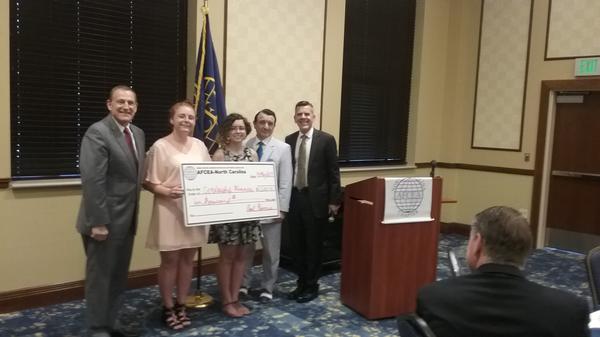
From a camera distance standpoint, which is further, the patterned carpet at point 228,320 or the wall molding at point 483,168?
the wall molding at point 483,168

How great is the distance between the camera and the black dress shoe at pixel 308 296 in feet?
12.9

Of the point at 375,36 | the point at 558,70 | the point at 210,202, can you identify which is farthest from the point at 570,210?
the point at 210,202

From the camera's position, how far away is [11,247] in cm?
355

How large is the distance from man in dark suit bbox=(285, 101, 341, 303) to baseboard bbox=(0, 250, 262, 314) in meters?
1.23

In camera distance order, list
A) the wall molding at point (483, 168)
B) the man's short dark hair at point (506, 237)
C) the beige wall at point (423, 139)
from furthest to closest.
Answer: the wall molding at point (483, 168) < the beige wall at point (423, 139) < the man's short dark hair at point (506, 237)

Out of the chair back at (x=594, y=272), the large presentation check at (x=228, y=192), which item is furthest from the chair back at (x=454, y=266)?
the large presentation check at (x=228, y=192)

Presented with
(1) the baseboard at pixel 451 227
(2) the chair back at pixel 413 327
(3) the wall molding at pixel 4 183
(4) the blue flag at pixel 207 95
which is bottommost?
(1) the baseboard at pixel 451 227

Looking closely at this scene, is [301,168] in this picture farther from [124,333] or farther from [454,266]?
[454,266]

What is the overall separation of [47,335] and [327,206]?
2039mm

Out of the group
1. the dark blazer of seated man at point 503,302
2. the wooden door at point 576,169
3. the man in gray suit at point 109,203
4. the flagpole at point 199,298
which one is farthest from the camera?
the wooden door at point 576,169

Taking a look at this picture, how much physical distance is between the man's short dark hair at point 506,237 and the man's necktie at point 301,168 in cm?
241

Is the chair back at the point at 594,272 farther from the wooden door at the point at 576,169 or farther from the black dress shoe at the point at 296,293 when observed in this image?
the wooden door at the point at 576,169

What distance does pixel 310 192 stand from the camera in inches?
152

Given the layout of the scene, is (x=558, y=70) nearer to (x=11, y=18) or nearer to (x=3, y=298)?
(x=11, y=18)
